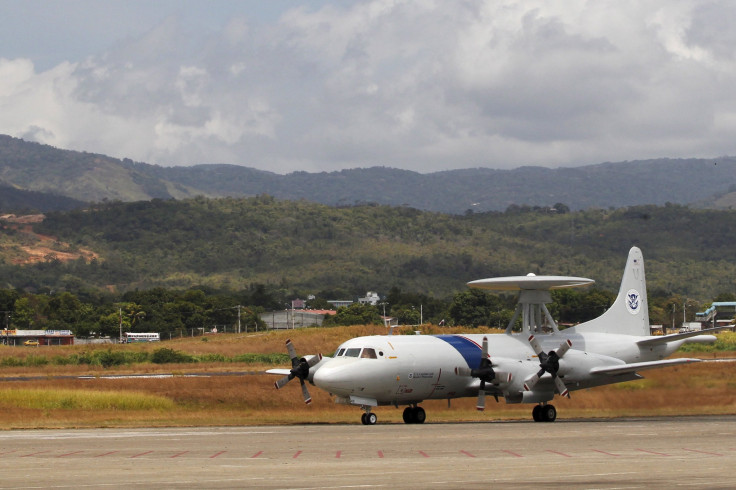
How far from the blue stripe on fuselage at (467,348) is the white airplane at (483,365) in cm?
4

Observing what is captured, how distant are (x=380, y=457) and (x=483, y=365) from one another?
16813 mm

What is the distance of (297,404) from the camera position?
53031mm

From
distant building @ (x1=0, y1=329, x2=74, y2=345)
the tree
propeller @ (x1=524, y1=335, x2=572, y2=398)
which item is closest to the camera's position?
propeller @ (x1=524, y1=335, x2=572, y2=398)

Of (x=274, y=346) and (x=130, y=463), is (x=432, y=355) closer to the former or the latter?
(x=130, y=463)

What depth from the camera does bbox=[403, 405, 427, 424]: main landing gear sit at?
42906 millimetres

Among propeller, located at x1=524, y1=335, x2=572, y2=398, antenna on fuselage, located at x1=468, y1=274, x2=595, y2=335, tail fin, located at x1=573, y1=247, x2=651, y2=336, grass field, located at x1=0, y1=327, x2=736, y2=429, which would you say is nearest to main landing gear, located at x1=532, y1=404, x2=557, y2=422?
propeller, located at x1=524, y1=335, x2=572, y2=398

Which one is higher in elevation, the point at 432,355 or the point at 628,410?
the point at 432,355

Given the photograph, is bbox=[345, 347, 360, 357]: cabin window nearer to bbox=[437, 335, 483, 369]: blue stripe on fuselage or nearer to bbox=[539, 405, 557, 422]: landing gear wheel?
bbox=[437, 335, 483, 369]: blue stripe on fuselage

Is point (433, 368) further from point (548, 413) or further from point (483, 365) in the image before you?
point (548, 413)

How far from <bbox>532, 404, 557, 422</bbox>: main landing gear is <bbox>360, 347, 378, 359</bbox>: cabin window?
785cm

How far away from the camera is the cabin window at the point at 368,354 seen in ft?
133

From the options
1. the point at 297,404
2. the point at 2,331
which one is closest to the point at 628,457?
the point at 297,404

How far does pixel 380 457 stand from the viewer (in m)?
26.4

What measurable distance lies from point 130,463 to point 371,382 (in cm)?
1566
